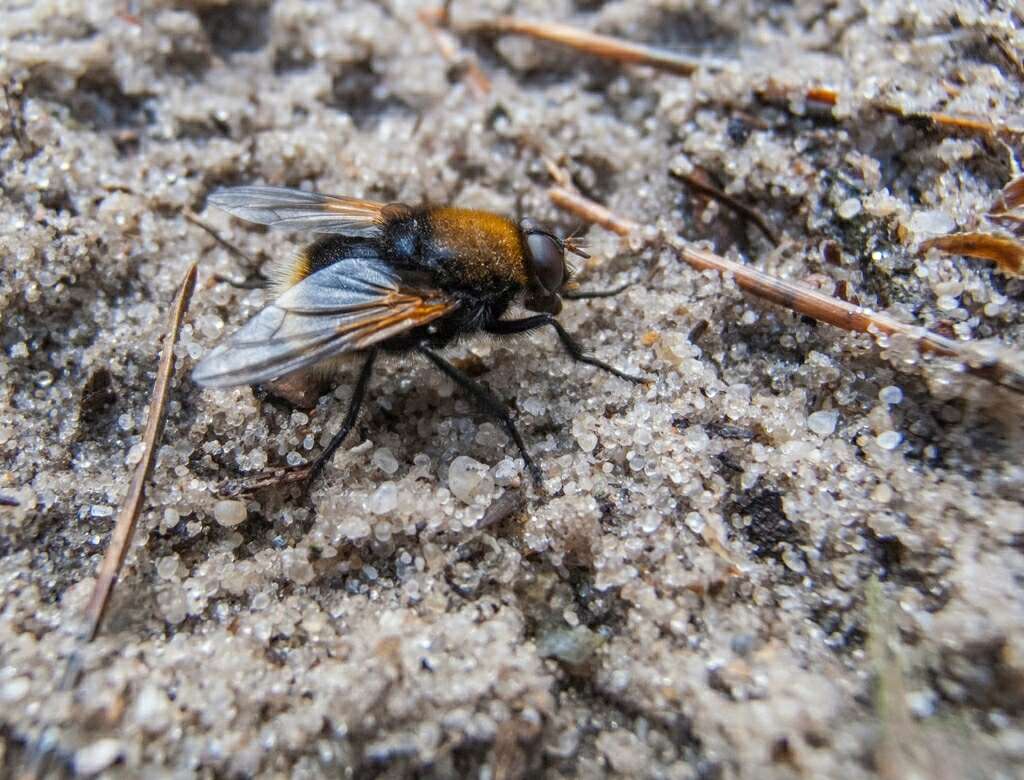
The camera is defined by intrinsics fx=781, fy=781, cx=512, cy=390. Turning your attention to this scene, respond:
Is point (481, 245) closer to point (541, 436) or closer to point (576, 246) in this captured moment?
point (576, 246)

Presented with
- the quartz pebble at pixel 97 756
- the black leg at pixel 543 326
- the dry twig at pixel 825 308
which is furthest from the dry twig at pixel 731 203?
the quartz pebble at pixel 97 756

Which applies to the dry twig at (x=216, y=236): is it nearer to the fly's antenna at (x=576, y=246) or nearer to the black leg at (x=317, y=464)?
the black leg at (x=317, y=464)

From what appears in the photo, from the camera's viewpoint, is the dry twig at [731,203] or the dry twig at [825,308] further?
the dry twig at [731,203]

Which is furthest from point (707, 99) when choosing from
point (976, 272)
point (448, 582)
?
point (448, 582)

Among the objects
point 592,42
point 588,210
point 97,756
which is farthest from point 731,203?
point 97,756

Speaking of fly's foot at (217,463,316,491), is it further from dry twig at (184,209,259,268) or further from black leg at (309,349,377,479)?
dry twig at (184,209,259,268)
